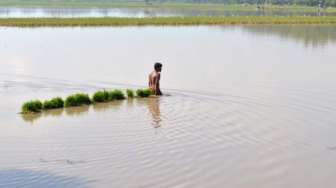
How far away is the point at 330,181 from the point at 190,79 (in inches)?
363

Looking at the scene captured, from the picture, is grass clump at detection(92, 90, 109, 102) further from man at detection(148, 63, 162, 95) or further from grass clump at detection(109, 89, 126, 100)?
man at detection(148, 63, 162, 95)

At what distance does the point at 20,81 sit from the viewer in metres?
16.5

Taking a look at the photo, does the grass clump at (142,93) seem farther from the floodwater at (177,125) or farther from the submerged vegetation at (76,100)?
the floodwater at (177,125)

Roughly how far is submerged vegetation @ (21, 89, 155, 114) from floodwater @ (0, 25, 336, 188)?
0.91 ft

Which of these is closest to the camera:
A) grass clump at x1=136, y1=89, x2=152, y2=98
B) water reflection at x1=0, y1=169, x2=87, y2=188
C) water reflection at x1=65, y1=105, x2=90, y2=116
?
water reflection at x1=0, y1=169, x2=87, y2=188

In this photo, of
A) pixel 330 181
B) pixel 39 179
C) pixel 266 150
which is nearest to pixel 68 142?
pixel 39 179

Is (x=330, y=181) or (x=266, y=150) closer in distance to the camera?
(x=330, y=181)

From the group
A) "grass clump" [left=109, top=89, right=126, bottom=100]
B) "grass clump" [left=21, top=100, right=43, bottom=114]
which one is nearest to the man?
"grass clump" [left=109, top=89, right=126, bottom=100]

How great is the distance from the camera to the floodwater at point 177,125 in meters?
8.05

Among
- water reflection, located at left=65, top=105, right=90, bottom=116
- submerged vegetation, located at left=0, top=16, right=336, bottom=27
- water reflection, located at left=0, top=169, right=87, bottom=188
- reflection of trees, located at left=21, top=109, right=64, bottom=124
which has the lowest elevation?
water reflection, located at left=65, top=105, right=90, bottom=116

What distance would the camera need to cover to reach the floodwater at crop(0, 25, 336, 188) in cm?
805

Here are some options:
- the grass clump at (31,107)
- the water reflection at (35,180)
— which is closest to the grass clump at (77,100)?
the grass clump at (31,107)

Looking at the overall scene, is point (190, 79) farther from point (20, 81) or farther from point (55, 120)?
point (55, 120)

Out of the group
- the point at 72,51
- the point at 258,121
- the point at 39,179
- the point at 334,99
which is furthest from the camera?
the point at 72,51
